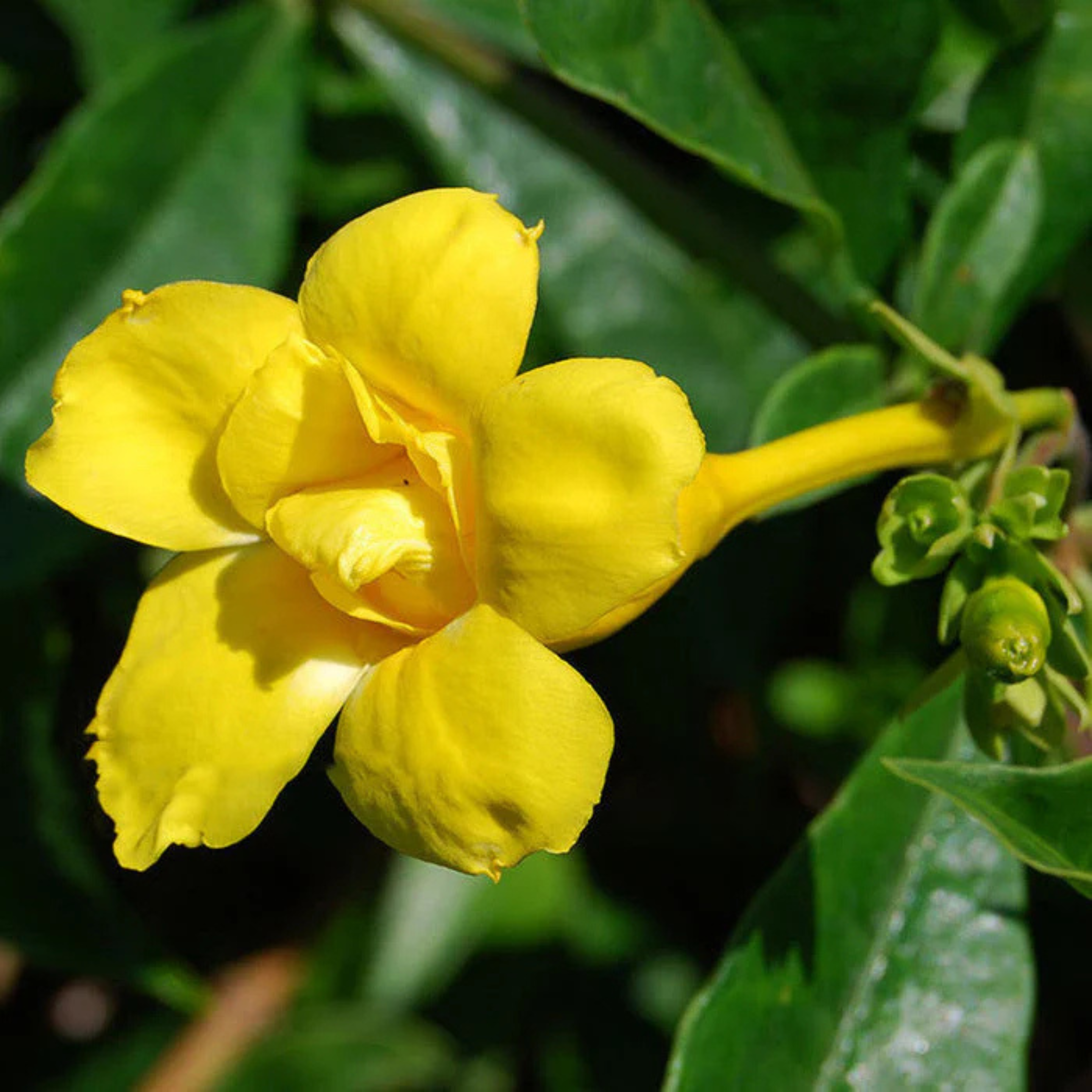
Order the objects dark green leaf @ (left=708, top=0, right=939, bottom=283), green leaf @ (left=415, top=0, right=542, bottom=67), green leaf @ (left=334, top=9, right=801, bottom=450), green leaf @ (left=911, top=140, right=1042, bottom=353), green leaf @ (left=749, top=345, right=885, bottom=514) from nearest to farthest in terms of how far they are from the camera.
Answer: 1. green leaf @ (left=749, top=345, right=885, bottom=514)
2. green leaf @ (left=911, top=140, right=1042, bottom=353)
3. dark green leaf @ (left=708, top=0, right=939, bottom=283)
4. green leaf @ (left=415, top=0, right=542, bottom=67)
5. green leaf @ (left=334, top=9, right=801, bottom=450)

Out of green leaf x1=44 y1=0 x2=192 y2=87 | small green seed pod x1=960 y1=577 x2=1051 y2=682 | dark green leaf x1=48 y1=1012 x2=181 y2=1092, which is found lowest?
dark green leaf x1=48 y1=1012 x2=181 y2=1092

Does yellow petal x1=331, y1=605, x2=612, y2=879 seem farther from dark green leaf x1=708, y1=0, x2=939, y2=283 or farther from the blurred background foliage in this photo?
dark green leaf x1=708, y1=0, x2=939, y2=283

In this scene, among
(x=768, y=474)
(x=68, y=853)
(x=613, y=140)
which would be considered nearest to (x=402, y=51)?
(x=613, y=140)

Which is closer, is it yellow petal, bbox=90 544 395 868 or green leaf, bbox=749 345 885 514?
yellow petal, bbox=90 544 395 868

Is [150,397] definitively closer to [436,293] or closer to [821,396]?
[436,293]

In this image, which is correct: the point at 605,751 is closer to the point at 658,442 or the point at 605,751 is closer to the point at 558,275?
the point at 658,442

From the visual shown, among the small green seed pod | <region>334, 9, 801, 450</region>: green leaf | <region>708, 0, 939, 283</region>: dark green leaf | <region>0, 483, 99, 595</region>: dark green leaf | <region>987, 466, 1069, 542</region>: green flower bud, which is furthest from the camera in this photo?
<region>334, 9, 801, 450</region>: green leaf

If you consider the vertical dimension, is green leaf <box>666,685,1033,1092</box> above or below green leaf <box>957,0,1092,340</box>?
below

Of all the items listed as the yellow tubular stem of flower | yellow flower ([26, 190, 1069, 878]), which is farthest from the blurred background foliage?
yellow flower ([26, 190, 1069, 878])

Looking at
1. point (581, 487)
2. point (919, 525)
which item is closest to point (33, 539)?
point (581, 487)
